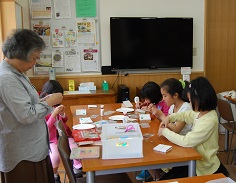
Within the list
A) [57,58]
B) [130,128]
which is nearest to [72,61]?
[57,58]

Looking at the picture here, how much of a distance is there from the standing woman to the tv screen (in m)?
2.84

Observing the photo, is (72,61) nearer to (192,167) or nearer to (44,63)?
(44,63)

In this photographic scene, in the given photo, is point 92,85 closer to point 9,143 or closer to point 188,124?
point 188,124

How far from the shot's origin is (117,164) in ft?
5.63

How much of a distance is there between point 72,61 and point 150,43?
4.24 ft

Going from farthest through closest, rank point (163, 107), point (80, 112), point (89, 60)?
point (89, 60), point (163, 107), point (80, 112)

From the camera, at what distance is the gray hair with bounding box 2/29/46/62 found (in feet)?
5.62

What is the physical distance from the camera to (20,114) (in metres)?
1.69

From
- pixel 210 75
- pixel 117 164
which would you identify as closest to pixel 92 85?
pixel 210 75

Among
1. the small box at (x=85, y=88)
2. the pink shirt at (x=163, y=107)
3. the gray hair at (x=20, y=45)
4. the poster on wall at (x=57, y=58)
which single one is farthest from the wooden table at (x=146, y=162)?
the poster on wall at (x=57, y=58)

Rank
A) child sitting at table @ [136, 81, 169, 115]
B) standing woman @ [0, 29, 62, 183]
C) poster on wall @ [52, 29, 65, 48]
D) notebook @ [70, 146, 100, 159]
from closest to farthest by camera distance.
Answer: standing woman @ [0, 29, 62, 183] < notebook @ [70, 146, 100, 159] < child sitting at table @ [136, 81, 169, 115] < poster on wall @ [52, 29, 65, 48]

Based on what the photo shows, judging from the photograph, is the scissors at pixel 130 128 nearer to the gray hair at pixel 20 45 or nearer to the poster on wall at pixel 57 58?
the gray hair at pixel 20 45

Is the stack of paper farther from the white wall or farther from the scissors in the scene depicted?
the white wall

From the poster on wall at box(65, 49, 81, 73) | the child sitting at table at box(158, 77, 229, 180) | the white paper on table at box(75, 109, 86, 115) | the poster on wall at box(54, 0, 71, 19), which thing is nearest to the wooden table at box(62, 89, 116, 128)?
the poster on wall at box(65, 49, 81, 73)
